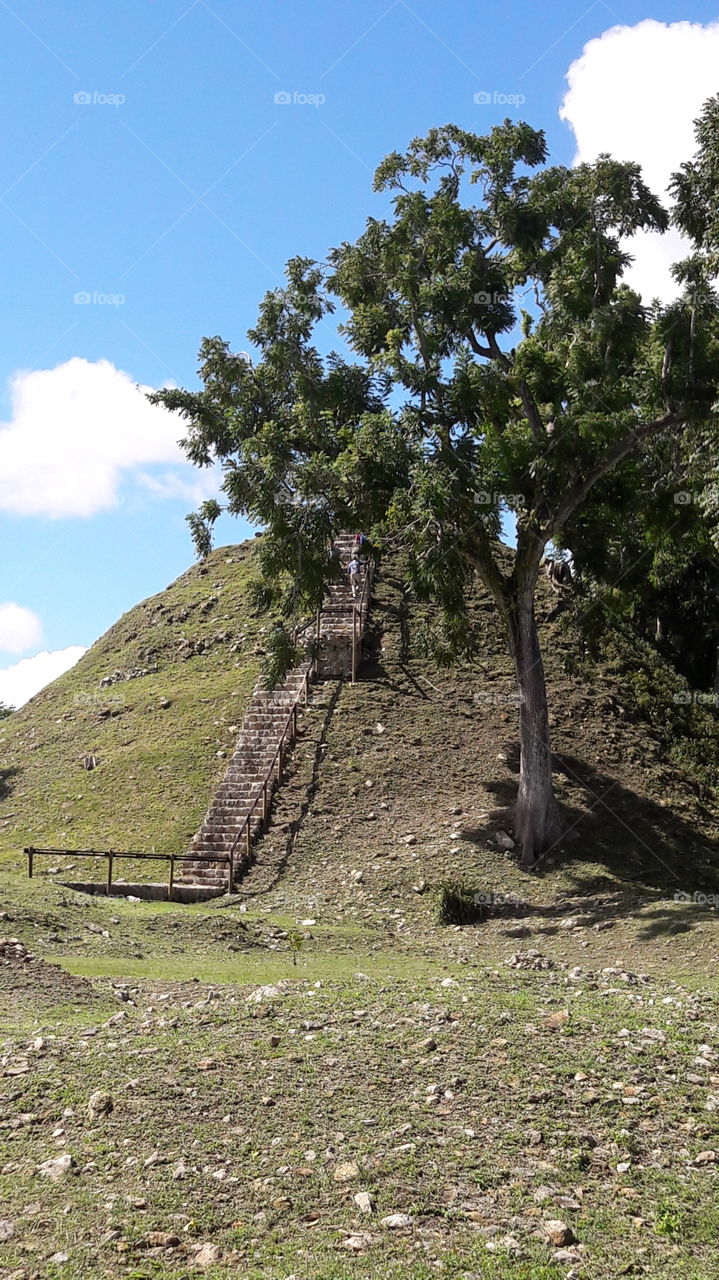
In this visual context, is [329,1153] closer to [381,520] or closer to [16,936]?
[16,936]

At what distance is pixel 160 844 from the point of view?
24.3 meters

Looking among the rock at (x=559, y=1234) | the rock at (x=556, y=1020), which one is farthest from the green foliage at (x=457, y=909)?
the rock at (x=559, y=1234)

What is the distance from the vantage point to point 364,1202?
675 cm

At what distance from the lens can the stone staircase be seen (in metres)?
23.2

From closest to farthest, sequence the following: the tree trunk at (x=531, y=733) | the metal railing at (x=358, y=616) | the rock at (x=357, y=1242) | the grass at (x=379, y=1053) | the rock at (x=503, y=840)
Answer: the rock at (x=357, y=1242), the grass at (x=379, y=1053), the tree trunk at (x=531, y=733), the rock at (x=503, y=840), the metal railing at (x=358, y=616)

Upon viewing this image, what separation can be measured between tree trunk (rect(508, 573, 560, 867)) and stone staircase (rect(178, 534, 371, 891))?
14.7 ft

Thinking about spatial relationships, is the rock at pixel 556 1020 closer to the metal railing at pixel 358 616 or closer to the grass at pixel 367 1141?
the grass at pixel 367 1141

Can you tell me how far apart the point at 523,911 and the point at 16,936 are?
9.39m

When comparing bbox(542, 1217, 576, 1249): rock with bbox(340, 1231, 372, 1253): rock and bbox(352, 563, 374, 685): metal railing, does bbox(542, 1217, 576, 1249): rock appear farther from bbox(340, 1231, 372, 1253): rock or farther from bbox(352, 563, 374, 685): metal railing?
bbox(352, 563, 374, 685): metal railing

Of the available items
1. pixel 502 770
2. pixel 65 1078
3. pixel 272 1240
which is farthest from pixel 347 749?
pixel 272 1240

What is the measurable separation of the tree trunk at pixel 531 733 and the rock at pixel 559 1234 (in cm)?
1570

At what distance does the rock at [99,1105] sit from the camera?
7.88 m

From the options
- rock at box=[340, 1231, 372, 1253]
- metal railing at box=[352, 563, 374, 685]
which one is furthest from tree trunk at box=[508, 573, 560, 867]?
rock at box=[340, 1231, 372, 1253]

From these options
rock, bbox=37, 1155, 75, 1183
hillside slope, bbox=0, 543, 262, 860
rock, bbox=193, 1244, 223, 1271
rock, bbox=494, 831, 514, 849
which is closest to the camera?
rock, bbox=193, 1244, 223, 1271
